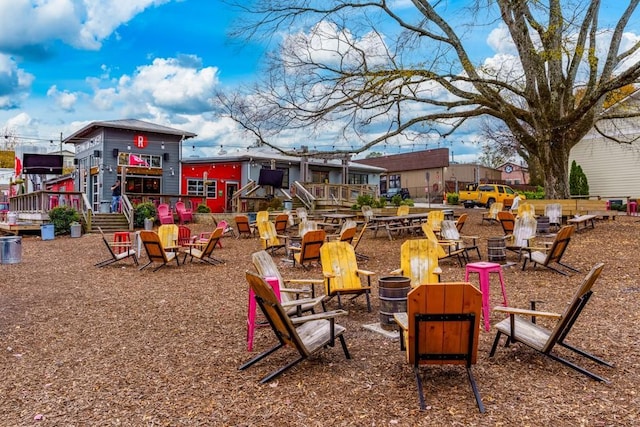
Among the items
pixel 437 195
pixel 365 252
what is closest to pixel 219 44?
pixel 365 252

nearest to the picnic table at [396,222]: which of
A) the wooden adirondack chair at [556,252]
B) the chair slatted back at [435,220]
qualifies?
the chair slatted back at [435,220]

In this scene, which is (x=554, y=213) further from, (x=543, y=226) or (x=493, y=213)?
(x=493, y=213)

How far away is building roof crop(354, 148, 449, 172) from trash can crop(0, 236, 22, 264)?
39.1 meters

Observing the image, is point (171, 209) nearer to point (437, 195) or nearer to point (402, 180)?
point (437, 195)

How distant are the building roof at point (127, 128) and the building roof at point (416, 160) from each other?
26.9 metres

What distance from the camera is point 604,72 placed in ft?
43.6

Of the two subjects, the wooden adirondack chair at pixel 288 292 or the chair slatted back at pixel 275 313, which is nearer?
the chair slatted back at pixel 275 313

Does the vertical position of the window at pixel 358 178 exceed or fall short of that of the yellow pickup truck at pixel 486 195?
it exceeds it

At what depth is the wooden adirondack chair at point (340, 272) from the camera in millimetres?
5645

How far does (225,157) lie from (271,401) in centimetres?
2424

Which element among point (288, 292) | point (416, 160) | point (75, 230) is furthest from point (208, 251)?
point (416, 160)

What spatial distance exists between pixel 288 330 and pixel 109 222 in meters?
17.0

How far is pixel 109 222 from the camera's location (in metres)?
18.4

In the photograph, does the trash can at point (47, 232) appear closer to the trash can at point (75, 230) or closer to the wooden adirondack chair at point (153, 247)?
the trash can at point (75, 230)
